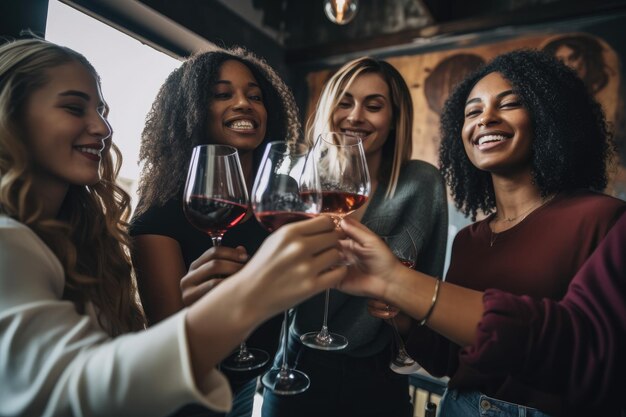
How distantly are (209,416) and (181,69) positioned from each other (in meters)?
1.56

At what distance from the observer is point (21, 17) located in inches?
80.3

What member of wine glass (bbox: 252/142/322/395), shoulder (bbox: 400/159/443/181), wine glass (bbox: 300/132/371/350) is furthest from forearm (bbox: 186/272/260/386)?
shoulder (bbox: 400/159/443/181)

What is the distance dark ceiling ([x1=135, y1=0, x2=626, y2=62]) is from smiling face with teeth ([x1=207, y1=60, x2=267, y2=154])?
175cm

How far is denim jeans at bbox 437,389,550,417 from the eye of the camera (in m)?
1.15

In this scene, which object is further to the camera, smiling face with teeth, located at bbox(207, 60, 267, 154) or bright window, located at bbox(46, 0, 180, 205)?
bright window, located at bbox(46, 0, 180, 205)

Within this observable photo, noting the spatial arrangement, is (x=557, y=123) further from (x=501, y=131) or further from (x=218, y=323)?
(x=218, y=323)

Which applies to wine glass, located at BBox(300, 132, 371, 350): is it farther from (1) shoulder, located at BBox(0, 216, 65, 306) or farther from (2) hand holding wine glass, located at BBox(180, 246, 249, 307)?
(1) shoulder, located at BBox(0, 216, 65, 306)

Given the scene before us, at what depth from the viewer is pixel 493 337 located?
879mm

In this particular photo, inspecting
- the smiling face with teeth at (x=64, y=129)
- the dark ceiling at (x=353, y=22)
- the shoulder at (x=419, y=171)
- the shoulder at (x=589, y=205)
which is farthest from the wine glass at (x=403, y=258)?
the dark ceiling at (x=353, y=22)

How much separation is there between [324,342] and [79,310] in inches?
26.7

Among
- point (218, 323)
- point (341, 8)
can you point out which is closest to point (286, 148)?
point (218, 323)

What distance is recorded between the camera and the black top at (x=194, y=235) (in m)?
1.32

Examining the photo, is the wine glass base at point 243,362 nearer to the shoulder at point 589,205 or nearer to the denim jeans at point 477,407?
the denim jeans at point 477,407

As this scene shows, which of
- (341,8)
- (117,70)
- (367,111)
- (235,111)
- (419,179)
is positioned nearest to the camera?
(235,111)
